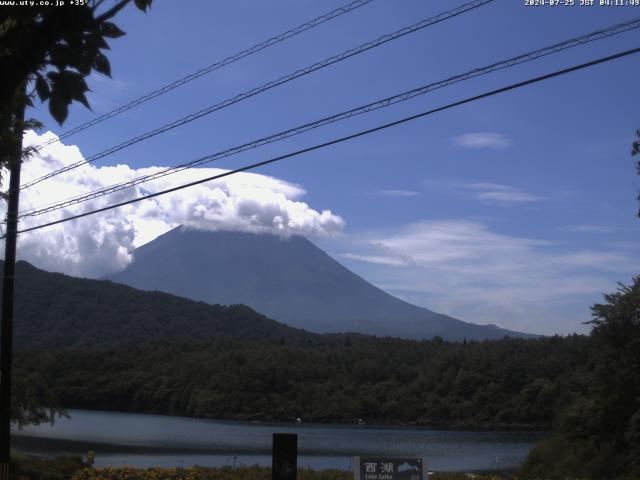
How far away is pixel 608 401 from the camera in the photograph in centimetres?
2320

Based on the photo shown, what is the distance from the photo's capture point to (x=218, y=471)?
1894 centimetres

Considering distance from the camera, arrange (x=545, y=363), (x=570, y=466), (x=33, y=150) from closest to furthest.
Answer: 1. (x=33, y=150)
2. (x=570, y=466)
3. (x=545, y=363)

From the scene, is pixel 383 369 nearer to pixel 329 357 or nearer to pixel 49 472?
pixel 329 357

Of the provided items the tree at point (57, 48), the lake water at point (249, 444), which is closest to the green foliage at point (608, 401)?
the lake water at point (249, 444)

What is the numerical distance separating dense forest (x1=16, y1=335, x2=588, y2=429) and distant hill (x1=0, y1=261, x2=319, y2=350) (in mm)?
27453

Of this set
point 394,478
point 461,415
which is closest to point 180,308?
point 461,415

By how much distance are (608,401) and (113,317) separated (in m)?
104

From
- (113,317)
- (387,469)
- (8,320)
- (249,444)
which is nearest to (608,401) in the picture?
(387,469)

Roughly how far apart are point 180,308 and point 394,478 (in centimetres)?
12480

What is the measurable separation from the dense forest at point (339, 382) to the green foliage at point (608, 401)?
21981 millimetres

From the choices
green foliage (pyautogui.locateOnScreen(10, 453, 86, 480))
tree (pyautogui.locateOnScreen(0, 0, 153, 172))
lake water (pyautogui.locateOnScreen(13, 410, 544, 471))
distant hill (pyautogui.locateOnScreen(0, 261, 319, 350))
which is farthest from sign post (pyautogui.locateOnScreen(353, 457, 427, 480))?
distant hill (pyautogui.locateOnScreen(0, 261, 319, 350))

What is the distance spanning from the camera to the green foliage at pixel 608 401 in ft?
74.2

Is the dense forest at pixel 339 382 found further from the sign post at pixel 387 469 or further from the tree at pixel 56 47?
the tree at pixel 56 47

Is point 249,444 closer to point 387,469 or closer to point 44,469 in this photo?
point 44,469
